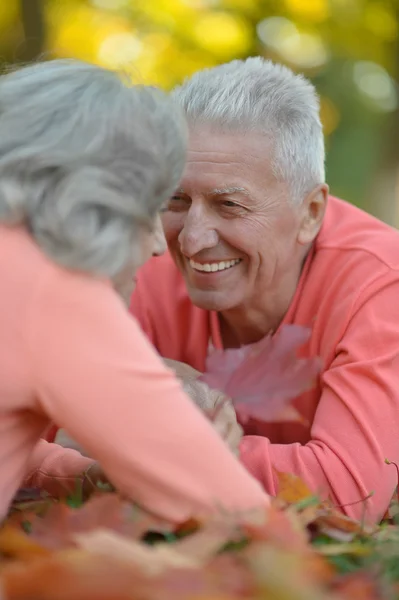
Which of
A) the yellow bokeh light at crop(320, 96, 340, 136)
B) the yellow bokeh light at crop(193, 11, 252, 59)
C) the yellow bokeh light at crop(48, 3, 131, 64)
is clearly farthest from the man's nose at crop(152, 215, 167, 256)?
the yellow bokeh light at crop(320, 96, 340, 136)

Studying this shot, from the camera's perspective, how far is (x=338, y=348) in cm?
294

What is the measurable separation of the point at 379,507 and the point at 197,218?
1056 millimetres

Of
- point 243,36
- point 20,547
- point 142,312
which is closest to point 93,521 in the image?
point 20,547

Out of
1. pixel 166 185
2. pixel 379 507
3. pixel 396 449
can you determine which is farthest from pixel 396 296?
pixel 166 185

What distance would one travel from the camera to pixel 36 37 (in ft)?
29.6

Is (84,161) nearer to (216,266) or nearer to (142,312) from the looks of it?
(216,266)

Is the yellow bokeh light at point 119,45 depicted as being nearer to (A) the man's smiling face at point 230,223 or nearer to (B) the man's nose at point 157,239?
(A) the man's smiling face at point 230,223

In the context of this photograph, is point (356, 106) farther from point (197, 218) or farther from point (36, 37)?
point (197, 218)

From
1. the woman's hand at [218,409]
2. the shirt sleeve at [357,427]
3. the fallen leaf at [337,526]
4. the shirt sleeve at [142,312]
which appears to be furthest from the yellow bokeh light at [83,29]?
the fallen leaf at [337,526]

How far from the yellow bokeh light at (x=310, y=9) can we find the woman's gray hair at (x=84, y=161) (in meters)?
10.4

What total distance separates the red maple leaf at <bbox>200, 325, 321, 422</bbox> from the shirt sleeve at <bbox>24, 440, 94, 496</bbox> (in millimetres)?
401

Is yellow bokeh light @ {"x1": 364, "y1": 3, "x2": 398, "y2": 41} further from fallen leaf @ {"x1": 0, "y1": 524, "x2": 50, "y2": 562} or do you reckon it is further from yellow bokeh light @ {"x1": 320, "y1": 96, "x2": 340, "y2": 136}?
fallen leaf @ {"x1": 0, "y1": 524, "x2": 50, "y2": 562}

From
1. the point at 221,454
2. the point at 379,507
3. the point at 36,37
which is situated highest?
the point at 221,454

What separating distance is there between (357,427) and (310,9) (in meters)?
10.0
